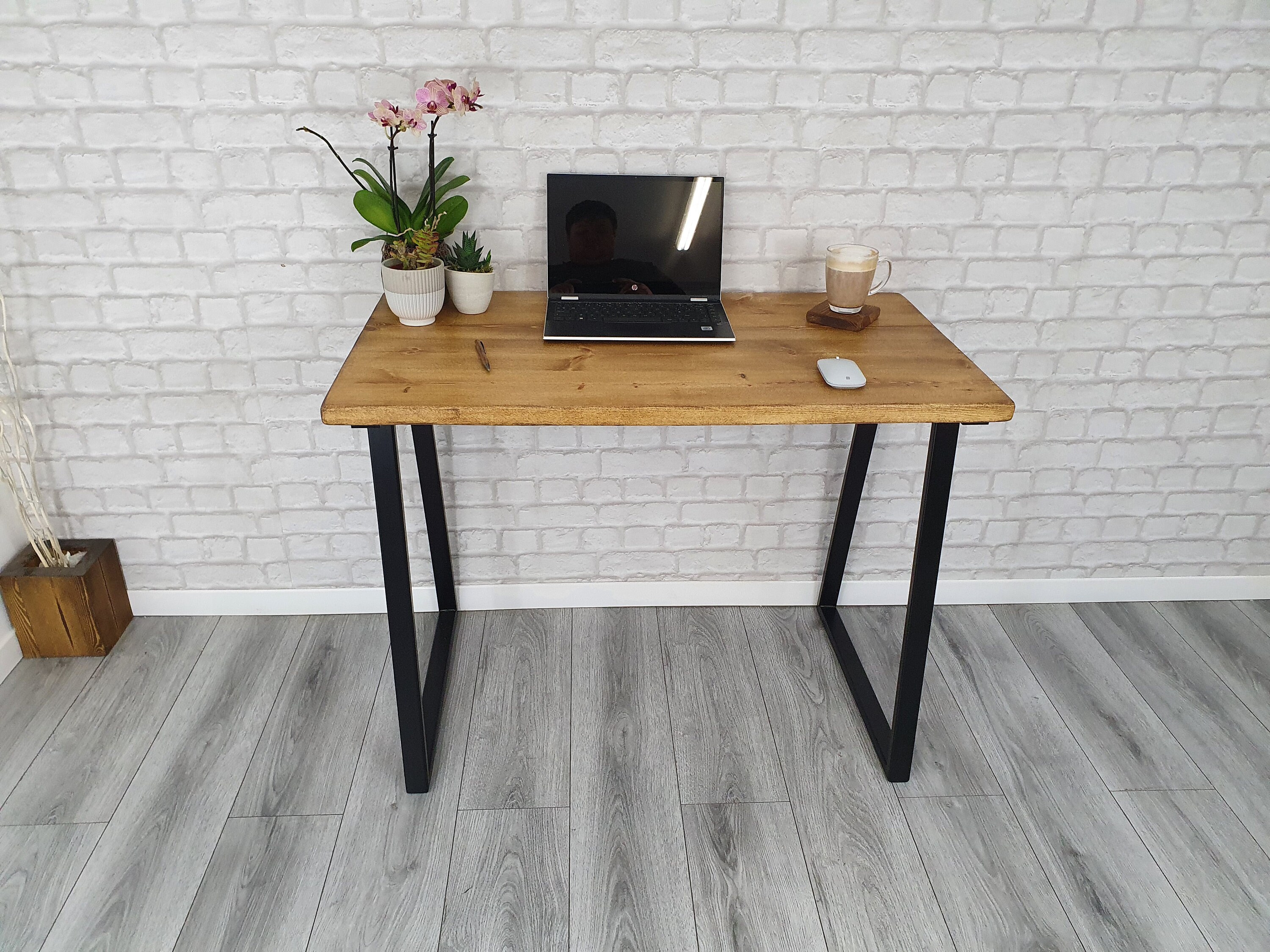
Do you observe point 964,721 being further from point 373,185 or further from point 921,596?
point 373,185

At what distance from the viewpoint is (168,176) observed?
1824mm

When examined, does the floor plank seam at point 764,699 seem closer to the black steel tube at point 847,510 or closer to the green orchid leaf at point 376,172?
the black steel tube at point 847,510

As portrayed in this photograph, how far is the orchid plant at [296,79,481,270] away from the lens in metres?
1.64

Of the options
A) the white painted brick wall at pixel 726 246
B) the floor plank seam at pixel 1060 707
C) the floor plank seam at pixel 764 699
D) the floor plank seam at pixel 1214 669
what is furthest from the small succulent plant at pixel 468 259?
the floor plank seam at pixel 1214 669

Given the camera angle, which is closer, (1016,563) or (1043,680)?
(1043,680)

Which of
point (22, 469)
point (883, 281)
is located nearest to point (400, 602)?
point (22, 469)

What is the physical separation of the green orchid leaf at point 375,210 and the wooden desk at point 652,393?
0.16 m

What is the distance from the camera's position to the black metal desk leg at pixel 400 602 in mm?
1514

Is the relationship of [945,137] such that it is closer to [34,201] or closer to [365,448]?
[365,448]

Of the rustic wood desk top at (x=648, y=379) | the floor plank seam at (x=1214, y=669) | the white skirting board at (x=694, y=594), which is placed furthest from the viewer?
the white skirting board at (x=694, y=594)

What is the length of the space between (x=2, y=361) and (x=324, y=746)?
101cm

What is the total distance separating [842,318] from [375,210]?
34.2 inches

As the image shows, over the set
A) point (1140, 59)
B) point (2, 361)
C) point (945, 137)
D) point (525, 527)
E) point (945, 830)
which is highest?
point (1140, 59)

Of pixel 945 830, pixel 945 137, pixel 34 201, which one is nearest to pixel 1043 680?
pixel 945 830
